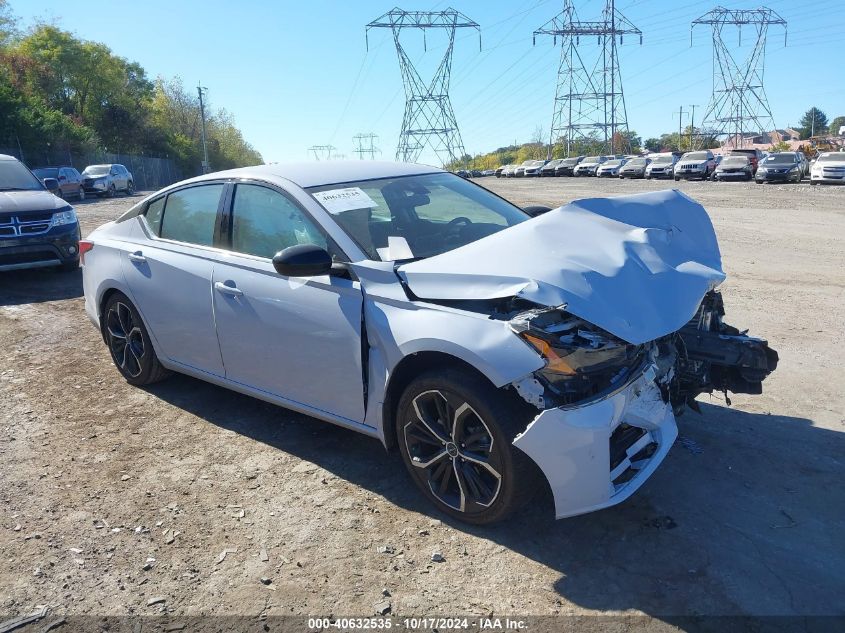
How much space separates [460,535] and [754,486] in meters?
1.55

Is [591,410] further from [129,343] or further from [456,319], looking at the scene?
[129,343]

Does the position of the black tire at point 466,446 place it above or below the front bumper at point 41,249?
below

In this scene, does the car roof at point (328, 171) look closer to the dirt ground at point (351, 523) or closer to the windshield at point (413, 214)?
the windshield at point (413, 214)

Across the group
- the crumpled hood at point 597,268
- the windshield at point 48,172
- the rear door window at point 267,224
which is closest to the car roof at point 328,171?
the rear door window at point 267,224

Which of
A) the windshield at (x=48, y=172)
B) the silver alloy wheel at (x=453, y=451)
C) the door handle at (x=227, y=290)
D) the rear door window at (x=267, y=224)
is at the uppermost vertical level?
the windshield at (x=48, y=172)

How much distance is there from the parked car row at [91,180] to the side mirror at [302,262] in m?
28.8

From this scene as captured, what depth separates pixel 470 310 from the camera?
314cm

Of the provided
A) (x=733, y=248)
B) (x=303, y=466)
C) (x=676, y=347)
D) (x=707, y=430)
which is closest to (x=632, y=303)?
(x=676, y=347)

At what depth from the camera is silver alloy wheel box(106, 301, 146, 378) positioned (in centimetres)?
513

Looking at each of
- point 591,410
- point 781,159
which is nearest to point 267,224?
point 591,410

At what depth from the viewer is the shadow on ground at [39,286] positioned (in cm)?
866

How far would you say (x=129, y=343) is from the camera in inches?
204

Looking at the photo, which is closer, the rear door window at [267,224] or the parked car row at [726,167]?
the rear door window at [267,224]

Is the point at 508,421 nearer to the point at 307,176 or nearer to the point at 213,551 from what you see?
the point at 213,551
